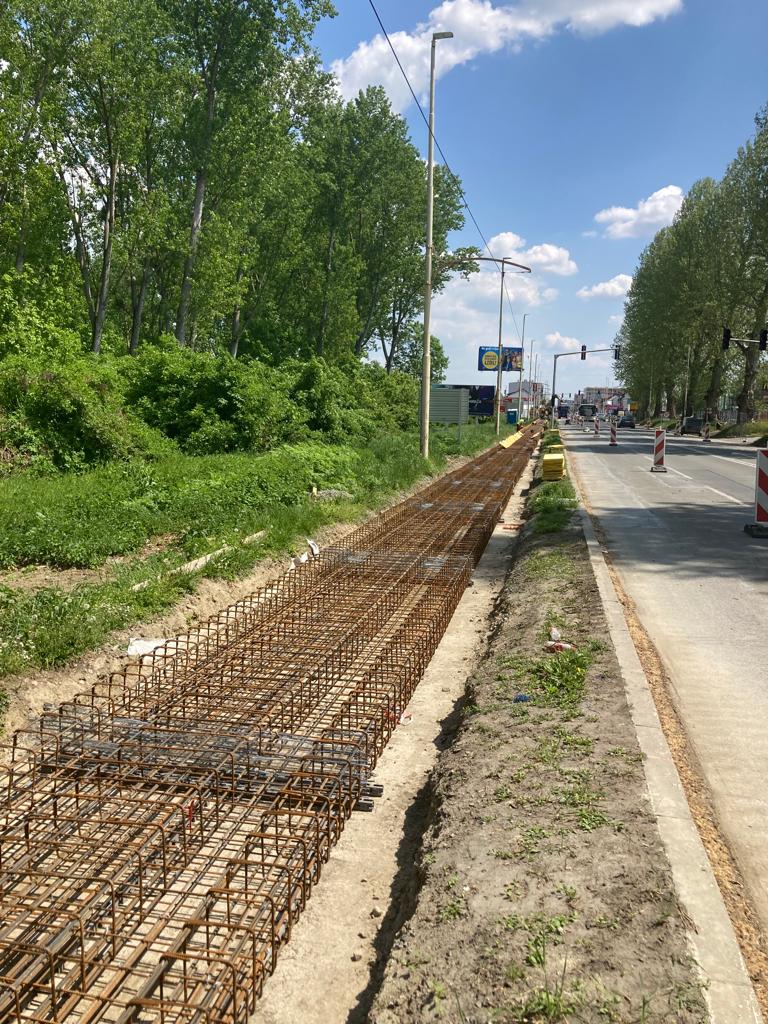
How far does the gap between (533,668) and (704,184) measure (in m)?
73.3

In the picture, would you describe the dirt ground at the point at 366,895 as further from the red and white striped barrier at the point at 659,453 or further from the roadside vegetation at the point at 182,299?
the red and white striped barrier at the point at 659,453

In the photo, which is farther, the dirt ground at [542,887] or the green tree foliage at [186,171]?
the green tree foliage at [186,171]

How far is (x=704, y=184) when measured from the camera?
67.4m

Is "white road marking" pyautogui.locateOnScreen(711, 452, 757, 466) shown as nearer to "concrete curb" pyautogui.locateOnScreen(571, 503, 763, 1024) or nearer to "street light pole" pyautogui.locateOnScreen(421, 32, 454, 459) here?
"street light pole" pyautogui.locateOnScreen(421, 32, 454, 459)

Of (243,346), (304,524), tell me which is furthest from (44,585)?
(243,346)

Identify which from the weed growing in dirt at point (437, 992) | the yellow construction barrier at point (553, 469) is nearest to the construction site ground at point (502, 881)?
the weed growing in dirt at point (437, 992)

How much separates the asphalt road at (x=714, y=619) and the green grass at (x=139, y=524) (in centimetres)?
487

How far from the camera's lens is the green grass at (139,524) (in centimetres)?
660

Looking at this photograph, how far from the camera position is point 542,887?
3326 millimetres

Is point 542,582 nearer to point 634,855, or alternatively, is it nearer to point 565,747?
point 565,747

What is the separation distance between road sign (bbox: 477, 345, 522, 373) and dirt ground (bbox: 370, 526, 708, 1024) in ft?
196

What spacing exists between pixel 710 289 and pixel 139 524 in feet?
183

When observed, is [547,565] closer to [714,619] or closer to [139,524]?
[714,619]

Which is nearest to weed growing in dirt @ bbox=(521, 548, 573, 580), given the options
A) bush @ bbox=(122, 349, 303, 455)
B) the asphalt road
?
the asphalt road
